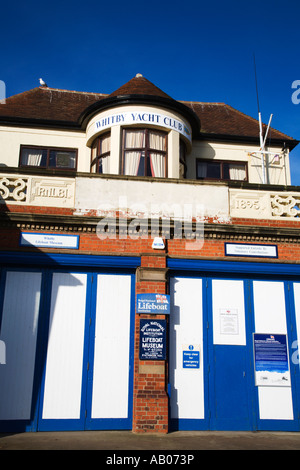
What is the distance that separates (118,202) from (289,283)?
4.33 metres

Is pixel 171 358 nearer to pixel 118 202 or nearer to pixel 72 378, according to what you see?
pixel 72 378

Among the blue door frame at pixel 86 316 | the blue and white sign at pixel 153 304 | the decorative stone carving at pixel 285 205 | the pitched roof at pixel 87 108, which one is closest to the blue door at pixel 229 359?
the blue and white sign at pixel 153 304

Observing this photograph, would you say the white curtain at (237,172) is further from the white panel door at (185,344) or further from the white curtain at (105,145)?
the white panel door at (185,344)

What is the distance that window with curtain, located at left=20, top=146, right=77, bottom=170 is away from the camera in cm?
1234

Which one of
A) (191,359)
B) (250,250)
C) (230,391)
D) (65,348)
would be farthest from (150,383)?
(250,250)

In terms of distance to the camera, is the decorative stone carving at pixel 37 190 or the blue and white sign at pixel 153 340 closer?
the blue and white sign at pixel 153 340

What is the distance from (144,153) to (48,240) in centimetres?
357

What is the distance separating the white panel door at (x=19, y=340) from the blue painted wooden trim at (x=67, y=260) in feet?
0.99

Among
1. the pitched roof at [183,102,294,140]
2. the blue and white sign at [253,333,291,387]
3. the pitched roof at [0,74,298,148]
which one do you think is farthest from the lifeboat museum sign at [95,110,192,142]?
the blue and white sign at [253,333,291,387]

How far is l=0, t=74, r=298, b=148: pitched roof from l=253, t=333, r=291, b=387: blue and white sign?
654 centimetres

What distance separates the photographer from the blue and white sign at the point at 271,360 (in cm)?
895

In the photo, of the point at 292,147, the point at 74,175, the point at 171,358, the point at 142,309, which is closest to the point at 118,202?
the point at 74,175

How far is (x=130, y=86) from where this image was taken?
1234cm

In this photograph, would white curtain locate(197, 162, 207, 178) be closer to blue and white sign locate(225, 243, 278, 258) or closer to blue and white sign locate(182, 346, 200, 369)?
blue and white sign locate(225, 243, 278, 258)
